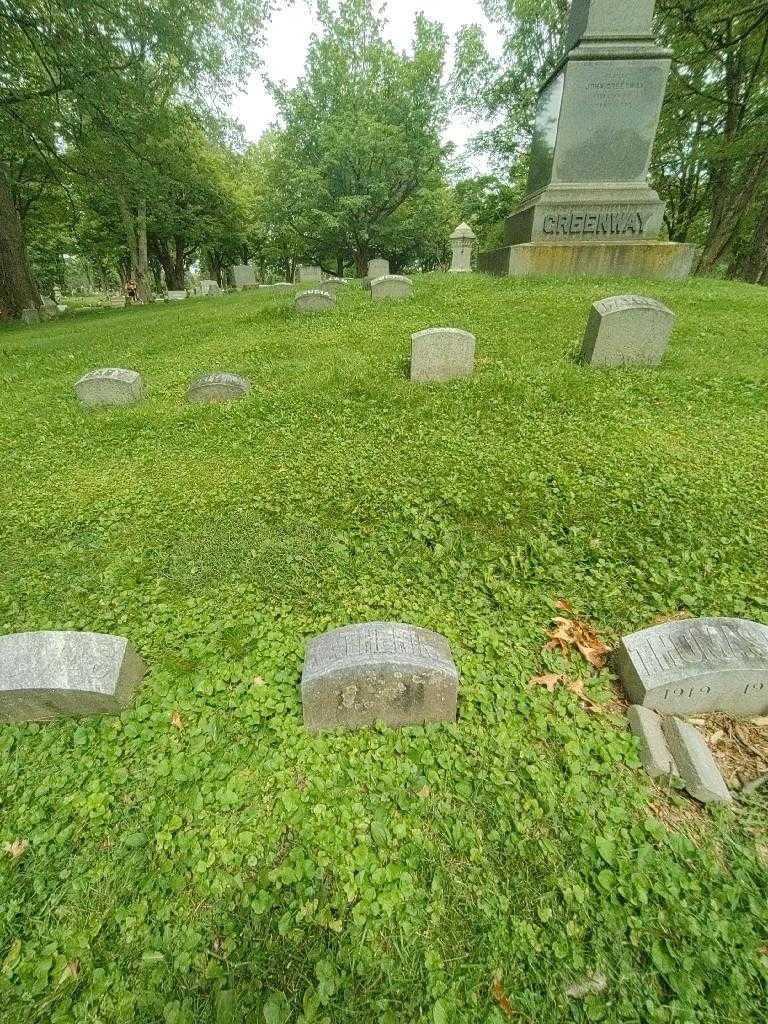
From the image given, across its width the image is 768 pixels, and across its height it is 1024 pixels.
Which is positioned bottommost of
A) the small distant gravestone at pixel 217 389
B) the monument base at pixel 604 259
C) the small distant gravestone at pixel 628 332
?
the small distant gravestone at pixel 217 389

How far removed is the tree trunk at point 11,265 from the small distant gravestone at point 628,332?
1866cm

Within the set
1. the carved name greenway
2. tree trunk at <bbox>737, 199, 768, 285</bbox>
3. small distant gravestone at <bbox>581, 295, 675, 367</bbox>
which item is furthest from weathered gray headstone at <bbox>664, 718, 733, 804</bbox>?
tree trunk at <bbox>737, 199, 768, 285</bbox>

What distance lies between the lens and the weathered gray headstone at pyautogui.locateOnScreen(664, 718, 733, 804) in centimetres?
216

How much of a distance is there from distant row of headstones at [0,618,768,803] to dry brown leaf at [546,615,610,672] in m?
0.28

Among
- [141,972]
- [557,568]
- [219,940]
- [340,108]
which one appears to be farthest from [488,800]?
[340,108]

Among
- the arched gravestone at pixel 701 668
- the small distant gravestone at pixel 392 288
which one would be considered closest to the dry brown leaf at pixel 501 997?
the arched gravestone at pixel 701 668

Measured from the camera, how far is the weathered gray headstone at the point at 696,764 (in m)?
2.16

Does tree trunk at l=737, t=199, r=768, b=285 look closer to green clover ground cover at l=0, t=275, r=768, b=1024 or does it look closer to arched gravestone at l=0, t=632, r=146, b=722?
green clover ground cover at l=0, t=275, r=768, b=1024

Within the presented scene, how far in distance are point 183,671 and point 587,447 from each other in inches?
164

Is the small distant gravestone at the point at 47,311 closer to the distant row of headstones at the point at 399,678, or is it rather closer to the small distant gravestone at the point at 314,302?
the small distant gravestone at the point at 314,302

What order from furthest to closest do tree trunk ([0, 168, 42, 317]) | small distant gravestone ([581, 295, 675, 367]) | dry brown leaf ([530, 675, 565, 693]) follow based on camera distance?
tree trunk ([0, 168, 42, 317]) → small distant gravestone ([581, 295, 675, 367]) → dry brown leaf ([530, 675, 565, 693])

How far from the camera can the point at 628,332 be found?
Answer: 19.9 feet

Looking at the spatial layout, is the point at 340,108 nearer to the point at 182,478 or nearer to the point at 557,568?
the point at 182,478

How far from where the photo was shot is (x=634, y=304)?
19.4ft
